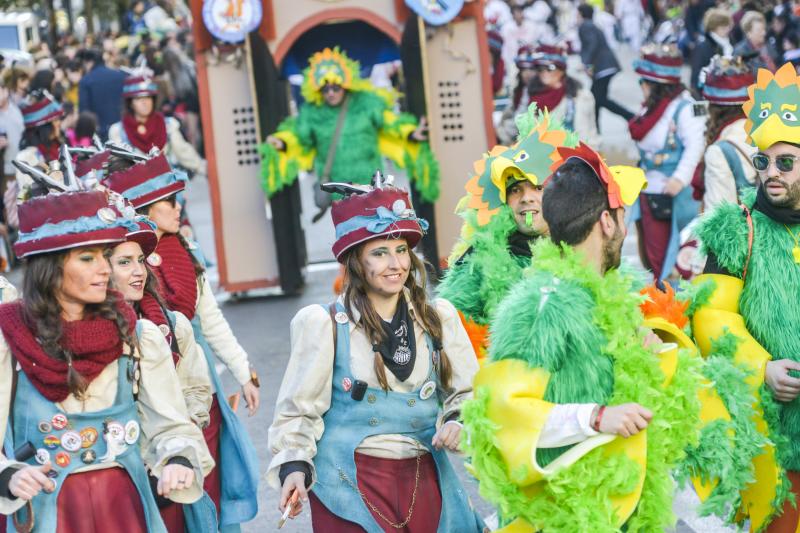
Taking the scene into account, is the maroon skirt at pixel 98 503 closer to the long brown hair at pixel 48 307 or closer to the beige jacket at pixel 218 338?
the long brown hair at pixel 48 307

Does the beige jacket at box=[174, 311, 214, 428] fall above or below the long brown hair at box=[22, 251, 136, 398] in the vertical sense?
below

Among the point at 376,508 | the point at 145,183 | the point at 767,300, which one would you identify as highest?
the point at 145,183

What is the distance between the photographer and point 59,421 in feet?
13.7

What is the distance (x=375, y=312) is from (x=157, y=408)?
2.64ft

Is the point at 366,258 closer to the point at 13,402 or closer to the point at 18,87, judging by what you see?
the point at 13,402

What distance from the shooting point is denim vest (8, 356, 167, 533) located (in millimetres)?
4156

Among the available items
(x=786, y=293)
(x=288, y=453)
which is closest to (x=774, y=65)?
(x=786, y=293)

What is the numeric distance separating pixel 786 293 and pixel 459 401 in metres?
1.31

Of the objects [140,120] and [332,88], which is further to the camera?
[140,120]

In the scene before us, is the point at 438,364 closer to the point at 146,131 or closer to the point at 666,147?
the point at 666,147

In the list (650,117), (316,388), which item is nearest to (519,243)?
(316,388)

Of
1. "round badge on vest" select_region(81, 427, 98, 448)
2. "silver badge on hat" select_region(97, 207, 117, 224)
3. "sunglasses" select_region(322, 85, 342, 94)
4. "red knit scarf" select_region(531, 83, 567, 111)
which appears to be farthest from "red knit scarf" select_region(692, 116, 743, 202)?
"round badge on vest" select_region(81, 427, 98, 448)

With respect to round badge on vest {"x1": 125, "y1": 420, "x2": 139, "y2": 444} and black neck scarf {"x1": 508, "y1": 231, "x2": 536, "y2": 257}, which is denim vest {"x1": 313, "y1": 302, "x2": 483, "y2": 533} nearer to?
round badge on vest {"x1": 125, "y1": 420, "x2": 139, "y2": 444}

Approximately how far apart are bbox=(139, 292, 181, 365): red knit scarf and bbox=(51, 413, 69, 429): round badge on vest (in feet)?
3.88
